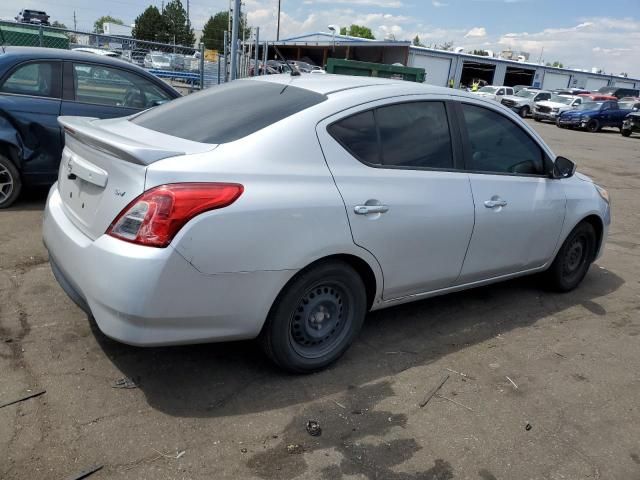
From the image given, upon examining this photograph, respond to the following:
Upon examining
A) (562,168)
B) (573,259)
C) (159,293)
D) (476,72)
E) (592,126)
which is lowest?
(592,126)

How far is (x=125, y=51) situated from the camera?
53.1 ft

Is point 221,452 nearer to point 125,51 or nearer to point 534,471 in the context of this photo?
point 534,471

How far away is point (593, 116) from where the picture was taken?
28516mm

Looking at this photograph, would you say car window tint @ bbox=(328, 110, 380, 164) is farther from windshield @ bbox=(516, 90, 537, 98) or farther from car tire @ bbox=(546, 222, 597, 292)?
windshield @ bbox=(516, 90, 537, 98)

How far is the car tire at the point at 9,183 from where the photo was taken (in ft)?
18.7

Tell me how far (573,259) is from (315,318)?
295cm

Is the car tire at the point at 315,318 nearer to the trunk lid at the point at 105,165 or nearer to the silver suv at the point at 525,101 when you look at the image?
the trunk lid at the point at 105,165

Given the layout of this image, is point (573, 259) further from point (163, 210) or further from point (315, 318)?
point (163, 210)

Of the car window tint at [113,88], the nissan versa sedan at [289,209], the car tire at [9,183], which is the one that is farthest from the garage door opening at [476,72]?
the nissan versa sedan at [289,209]

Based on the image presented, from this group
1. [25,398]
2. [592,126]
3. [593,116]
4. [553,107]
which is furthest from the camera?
[553,107]

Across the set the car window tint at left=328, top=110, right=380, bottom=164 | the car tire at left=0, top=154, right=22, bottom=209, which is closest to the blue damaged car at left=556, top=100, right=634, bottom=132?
the car tire at left=0, top=154, right=22, bottom=209

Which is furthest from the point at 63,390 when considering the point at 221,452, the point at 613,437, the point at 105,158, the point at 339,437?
the point at 613,437

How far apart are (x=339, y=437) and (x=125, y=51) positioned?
15.9m

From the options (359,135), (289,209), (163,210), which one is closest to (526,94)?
(359,135)
